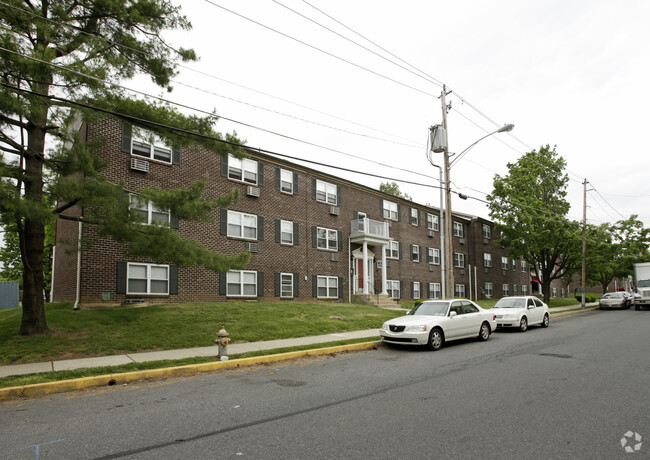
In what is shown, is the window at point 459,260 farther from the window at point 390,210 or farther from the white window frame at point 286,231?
the white window frame at point 286,231

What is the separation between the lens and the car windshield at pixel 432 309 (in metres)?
12.6

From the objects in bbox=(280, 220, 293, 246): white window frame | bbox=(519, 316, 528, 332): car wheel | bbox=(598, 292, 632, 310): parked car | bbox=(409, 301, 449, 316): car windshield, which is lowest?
bbox=(598, 292, 632, 310): parked car

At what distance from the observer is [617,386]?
23.2 feet

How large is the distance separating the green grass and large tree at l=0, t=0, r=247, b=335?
41.8 inches

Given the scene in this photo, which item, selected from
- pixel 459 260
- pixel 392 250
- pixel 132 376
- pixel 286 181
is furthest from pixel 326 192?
pixel 459 260

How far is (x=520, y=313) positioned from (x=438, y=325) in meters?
6.64

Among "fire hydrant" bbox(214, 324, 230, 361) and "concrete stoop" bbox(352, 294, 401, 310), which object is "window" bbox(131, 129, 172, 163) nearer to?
"fire hydrant" bbox(214, 324, 230, 361)

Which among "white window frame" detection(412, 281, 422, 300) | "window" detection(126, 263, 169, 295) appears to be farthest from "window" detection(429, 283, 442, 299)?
"window" detection(126, 263, 169, 295)

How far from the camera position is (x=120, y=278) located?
16.3 meters

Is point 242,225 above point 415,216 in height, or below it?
below

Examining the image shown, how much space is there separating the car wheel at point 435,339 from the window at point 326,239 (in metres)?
13.3

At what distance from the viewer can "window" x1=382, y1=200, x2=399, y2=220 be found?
3062cm

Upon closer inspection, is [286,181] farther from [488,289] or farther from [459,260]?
[488,289]

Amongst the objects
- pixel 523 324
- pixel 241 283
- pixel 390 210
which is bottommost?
pixel 523 324
